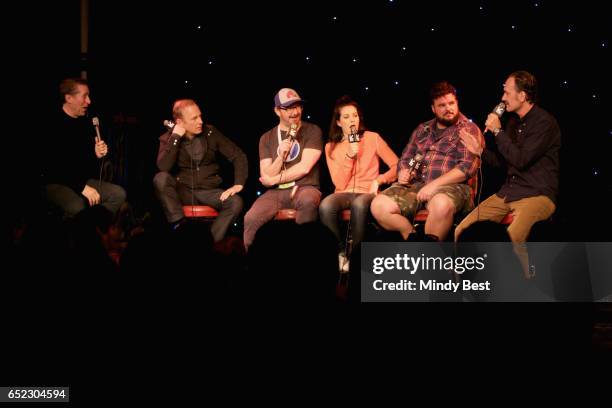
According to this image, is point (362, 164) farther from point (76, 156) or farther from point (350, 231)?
point (76, 156)

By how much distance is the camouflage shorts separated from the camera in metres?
3.48

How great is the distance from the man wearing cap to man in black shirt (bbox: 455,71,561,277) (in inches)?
36.8

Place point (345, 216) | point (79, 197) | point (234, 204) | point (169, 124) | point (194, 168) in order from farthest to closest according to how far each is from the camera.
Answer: point (194, 168) < point (169, 124) < point (234, 204) < point (79, 197) < point (345, 216)

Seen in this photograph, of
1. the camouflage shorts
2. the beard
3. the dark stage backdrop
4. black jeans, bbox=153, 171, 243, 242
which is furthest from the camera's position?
black jeans, bbox=153, 171, 243, 242

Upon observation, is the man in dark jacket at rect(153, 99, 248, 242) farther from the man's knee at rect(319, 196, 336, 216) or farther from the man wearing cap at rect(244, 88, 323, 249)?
the man's knee at rect(319, 196, 336, 216)

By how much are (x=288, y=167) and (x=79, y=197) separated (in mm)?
1286

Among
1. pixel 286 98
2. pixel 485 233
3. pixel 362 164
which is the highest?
pixel 286 98

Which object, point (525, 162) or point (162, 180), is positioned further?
point (162, 180)

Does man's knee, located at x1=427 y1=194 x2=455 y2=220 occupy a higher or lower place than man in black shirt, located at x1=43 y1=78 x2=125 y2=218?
lower

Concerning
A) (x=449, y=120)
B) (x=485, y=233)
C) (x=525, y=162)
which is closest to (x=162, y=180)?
(x=449, y=120)

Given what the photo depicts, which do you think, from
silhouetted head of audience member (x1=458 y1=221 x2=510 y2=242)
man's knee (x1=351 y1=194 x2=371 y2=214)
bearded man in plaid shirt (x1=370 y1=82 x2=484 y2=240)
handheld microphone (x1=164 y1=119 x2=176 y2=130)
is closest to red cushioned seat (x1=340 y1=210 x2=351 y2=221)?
man's knee (x1=351 y1=194 x2=371 y2=214)

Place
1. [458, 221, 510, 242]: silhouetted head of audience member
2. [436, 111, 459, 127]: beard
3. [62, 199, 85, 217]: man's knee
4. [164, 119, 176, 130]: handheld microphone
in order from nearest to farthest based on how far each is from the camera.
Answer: [458, 221, 510, 242]: silhouetted head of audience member, [436, 111, 459, 127]: beard, [62, 199, 85, 217]: man's knee, [164, 119, 176, 130]: handheld microphone

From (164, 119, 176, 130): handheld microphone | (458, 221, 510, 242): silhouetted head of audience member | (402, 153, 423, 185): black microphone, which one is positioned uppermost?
(164, 119, 176, 130): handheld microphone

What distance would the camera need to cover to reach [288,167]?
164 inches
